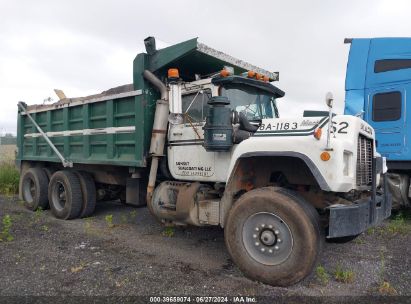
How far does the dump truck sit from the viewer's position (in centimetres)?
371

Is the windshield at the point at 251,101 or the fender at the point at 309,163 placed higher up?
the windshield at the point at 251,101

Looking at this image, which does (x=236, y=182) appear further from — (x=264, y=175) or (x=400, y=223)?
(x=400, y=223)

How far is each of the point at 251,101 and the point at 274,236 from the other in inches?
81.4

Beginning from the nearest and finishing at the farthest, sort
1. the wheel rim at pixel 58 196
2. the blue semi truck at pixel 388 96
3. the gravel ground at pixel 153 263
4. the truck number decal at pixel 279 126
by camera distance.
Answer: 1. the gravel ground at pixel 153 263
2. the truck number decal at pixel 279 126
3. the blue semi truck at pixel 388 96
4. the wheel rim at pixel 58 196

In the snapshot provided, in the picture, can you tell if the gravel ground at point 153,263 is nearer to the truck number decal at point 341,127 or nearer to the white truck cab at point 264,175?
the white truck cab at point 264,175

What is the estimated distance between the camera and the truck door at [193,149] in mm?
4789

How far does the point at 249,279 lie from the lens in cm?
394

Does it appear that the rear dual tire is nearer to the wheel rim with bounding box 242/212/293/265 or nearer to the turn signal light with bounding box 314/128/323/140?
the wheel rim with bounding box 242/212/293/265

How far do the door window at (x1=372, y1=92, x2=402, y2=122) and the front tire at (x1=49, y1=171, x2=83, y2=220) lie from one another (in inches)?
228

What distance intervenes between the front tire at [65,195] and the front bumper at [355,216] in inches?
190

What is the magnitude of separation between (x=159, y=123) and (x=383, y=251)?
3.62 meters

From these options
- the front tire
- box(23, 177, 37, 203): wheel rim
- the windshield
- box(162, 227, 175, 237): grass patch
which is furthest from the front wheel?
box(23, 177, 37, 203): wheel rim

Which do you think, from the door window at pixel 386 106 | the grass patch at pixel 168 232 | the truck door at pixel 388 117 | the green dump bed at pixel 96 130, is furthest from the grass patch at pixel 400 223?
the green dump bed at pixel 96 130

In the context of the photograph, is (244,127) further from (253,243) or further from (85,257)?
(85,257)
